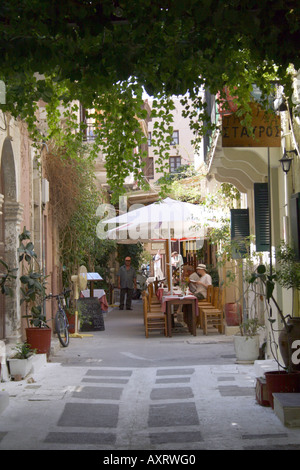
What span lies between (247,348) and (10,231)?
3964mm

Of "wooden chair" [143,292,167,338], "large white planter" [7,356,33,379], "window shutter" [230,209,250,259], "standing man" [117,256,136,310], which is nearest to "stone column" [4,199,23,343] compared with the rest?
"large white planter" [7,356,33,379]

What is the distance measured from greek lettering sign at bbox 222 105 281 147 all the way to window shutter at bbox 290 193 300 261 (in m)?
1.06

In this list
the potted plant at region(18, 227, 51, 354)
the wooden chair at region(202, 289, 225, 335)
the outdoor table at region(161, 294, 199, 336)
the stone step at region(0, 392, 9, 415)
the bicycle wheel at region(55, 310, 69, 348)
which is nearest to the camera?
the stone step at region(0, 392, 9, 415)

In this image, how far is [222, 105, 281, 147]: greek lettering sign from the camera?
28.5 feet

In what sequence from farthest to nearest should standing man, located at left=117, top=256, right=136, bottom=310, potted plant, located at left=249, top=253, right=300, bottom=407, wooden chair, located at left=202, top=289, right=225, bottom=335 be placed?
standing man, located at left=117, top=256, right=136, bottom=310, wooden chair, located at left=202, top=289, right=225, bottom=335, potted plant, located at left=249, top=253, right=300, bottom=407

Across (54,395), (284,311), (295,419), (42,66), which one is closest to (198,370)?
(284,311)

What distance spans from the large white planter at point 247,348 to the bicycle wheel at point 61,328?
3.66 m

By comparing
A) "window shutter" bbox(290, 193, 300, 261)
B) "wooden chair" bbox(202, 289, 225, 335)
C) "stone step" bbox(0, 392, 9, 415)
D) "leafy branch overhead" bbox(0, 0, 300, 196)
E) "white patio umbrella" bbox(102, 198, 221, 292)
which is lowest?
"stone step" bbox(0, 392, 9, 415)

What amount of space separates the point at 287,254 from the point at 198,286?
8.35 metres

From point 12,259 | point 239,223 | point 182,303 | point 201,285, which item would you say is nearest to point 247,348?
point 239,223

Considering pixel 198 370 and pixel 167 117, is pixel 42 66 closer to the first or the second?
pixel 167 117

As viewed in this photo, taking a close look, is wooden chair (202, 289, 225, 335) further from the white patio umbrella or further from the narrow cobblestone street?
the narrow cobblestone street

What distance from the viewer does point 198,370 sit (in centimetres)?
987

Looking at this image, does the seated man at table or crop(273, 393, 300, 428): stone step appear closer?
crop(273, 393, 300, 428): stone step
